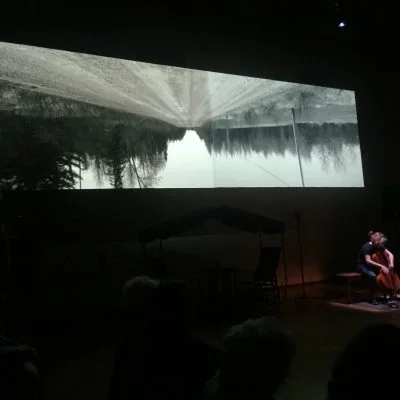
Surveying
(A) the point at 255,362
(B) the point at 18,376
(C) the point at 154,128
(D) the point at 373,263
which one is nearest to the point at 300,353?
(D) the point at 373,263

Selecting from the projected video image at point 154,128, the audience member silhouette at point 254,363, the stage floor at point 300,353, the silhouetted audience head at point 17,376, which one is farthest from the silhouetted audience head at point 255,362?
the projected video image at point 154,128

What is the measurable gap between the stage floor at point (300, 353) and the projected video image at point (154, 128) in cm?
186

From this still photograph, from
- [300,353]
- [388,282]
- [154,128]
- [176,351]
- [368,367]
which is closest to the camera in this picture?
[368,367]

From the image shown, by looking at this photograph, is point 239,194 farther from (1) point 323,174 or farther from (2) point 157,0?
(2) point 157,0

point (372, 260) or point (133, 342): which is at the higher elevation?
point (133, 342)

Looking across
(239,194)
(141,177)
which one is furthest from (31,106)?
(239,194)

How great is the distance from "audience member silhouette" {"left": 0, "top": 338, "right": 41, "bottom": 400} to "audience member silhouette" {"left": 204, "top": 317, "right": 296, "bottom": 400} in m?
0.38

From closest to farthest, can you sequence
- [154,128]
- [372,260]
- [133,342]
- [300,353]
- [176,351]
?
[176,351] < [133,342] < [300,353] < [372,260] < [154,128]

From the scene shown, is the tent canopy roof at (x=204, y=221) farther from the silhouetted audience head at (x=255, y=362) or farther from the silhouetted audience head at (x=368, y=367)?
the silhouetted audience head at (x=368, y=367)

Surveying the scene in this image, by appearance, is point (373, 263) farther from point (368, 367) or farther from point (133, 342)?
point (368, 367)

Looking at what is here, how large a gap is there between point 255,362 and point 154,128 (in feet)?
16.3

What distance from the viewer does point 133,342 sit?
54.8 inches

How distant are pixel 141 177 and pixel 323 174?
274cm

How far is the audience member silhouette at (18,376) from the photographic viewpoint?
979mm
